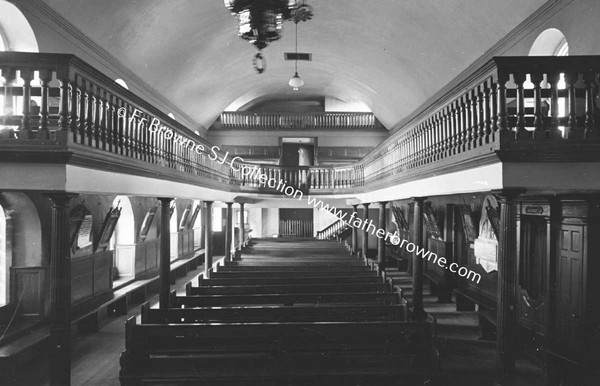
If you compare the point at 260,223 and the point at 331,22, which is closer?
the point at 331,22

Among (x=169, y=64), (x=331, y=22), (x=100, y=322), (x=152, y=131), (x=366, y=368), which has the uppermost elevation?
(x=331, y=22)

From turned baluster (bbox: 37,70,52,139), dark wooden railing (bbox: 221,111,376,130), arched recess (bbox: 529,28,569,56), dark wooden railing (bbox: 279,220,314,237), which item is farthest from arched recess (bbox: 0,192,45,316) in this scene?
dark wooden railing (bbox: 279,220,314,237)

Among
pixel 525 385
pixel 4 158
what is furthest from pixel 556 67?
pixel 4 158

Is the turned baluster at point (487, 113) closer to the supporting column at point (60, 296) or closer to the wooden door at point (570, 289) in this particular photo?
the wooden door at point (570, 289)

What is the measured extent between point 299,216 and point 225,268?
679 inches

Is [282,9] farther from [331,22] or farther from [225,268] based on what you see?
[331,22]

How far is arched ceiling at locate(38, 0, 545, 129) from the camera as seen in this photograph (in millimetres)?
10172

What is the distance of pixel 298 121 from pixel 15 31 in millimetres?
17265

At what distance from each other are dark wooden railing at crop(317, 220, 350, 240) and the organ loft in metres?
8.49

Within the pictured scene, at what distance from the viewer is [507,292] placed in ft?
16.6

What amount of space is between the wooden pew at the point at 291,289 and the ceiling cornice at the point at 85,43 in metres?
5.70

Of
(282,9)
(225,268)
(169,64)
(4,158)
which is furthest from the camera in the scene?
(169,64)

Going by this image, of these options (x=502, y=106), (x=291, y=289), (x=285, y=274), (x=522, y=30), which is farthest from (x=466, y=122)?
(x=285, y=274)

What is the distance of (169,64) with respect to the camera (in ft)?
46.4
